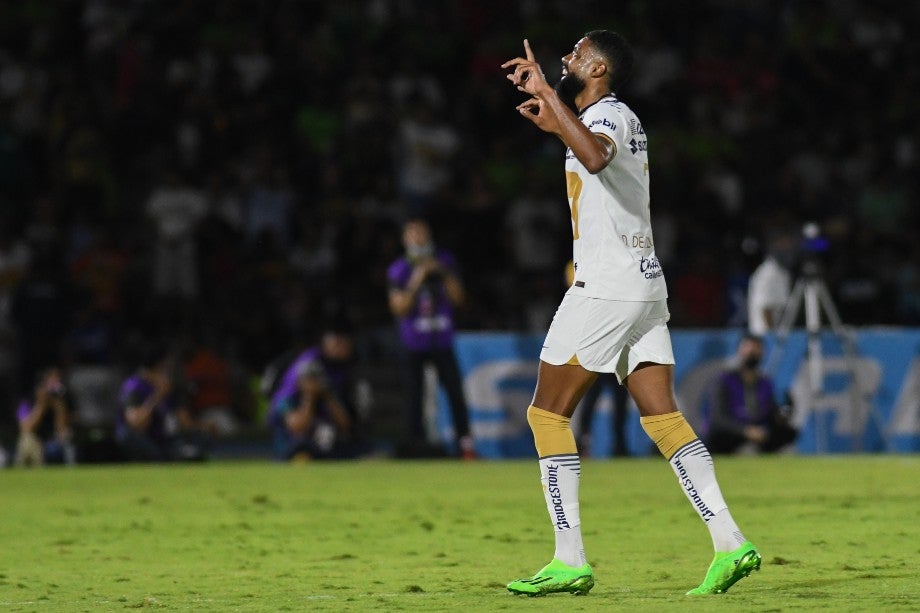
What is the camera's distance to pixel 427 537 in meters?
9.92

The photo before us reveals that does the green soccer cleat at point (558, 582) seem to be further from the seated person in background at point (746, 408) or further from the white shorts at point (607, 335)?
the seated person in background at point (746, 408)

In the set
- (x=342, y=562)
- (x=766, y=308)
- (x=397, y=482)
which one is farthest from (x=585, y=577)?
(x=766, y=308)

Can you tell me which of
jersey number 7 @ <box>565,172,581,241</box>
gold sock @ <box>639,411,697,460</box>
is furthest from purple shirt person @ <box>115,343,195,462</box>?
gold sock @ <box>639,411,697,460</box>

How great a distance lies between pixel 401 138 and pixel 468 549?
42.1 ft

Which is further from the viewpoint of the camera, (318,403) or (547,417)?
(318,403)

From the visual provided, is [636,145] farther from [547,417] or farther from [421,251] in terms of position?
[421,251]

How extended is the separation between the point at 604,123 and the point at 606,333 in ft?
2.91

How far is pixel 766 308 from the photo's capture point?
1766 cm

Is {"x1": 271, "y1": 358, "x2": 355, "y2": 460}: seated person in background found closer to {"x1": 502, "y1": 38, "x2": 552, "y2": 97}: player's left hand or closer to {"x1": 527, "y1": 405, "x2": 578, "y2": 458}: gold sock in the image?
{"x1": 527, "y1": 405, "x2": 578, "y2": 458}: gold sock

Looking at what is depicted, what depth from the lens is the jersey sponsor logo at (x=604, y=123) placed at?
710 centimetres

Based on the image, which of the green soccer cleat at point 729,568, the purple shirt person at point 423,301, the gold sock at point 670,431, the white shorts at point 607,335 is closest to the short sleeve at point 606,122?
the white shorts at point 607,335

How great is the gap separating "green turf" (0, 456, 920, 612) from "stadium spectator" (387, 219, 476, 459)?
4.19ft

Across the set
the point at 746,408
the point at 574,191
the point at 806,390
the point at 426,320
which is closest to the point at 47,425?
the point at 426,320

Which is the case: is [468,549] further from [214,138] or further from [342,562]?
[214,138]
